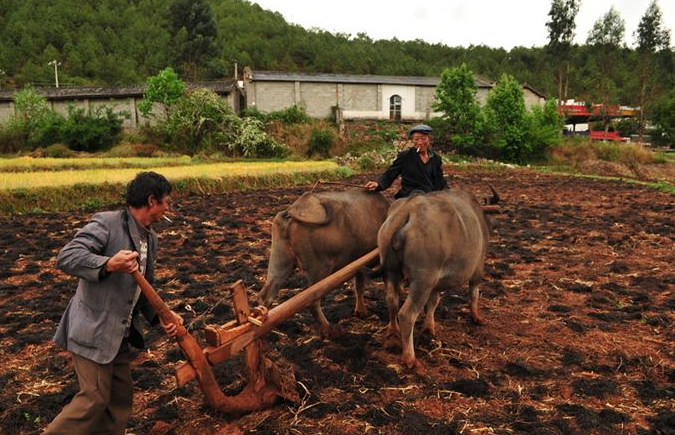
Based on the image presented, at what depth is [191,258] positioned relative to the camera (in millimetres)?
8523

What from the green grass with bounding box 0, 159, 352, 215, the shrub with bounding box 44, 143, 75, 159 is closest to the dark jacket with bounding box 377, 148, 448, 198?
the green grass with bounding box 0, 159, 352, 215

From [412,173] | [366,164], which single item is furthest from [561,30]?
[412,173]

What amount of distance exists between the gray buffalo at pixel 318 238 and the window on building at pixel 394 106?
37.0 m

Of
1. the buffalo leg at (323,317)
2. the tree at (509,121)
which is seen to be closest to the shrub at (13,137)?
the tree at (509,121)

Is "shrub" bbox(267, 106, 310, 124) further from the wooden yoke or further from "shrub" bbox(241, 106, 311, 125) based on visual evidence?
the wooden yoke

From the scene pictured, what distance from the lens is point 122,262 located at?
2.70 m

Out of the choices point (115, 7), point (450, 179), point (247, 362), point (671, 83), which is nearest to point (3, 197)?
point (247, 362)

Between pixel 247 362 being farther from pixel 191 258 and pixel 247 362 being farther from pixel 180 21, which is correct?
pixel 180 21

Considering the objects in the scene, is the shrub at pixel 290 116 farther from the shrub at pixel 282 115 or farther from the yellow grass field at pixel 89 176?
the yellow grass field at pixel 89 176

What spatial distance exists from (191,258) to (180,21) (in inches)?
1987

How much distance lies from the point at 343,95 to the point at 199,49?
66.2ft

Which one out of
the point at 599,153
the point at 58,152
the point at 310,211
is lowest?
the point at 599,153

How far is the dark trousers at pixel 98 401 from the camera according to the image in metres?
2.91

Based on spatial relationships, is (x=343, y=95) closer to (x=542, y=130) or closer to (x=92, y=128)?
(x=542, y=130)
